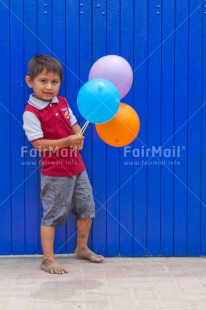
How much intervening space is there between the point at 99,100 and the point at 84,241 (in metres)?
1.32

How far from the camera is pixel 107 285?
3.37 m

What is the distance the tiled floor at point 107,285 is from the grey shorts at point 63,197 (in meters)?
0.40

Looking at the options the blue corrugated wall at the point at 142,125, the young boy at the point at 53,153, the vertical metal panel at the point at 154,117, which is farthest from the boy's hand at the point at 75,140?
the vertical metal panel at the point at 154,117

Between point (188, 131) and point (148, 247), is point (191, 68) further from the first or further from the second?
point (148, 247)

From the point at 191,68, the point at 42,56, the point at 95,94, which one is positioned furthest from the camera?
the point at 191,68

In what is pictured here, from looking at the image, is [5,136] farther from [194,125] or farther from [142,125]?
[194,125]

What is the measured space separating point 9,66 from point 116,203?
138 centimetres

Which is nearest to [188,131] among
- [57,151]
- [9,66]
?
[57,151]

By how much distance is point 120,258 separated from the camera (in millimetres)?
3992

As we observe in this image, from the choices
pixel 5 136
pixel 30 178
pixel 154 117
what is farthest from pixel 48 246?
pixel 154 117

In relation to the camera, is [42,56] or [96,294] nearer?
[96,294]

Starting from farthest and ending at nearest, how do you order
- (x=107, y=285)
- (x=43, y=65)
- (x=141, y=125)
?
(x=141, y=125) < (x=43, y=65) < (x=107, y=285)

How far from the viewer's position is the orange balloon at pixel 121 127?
10.6ft

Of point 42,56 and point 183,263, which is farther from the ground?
point 42,56
